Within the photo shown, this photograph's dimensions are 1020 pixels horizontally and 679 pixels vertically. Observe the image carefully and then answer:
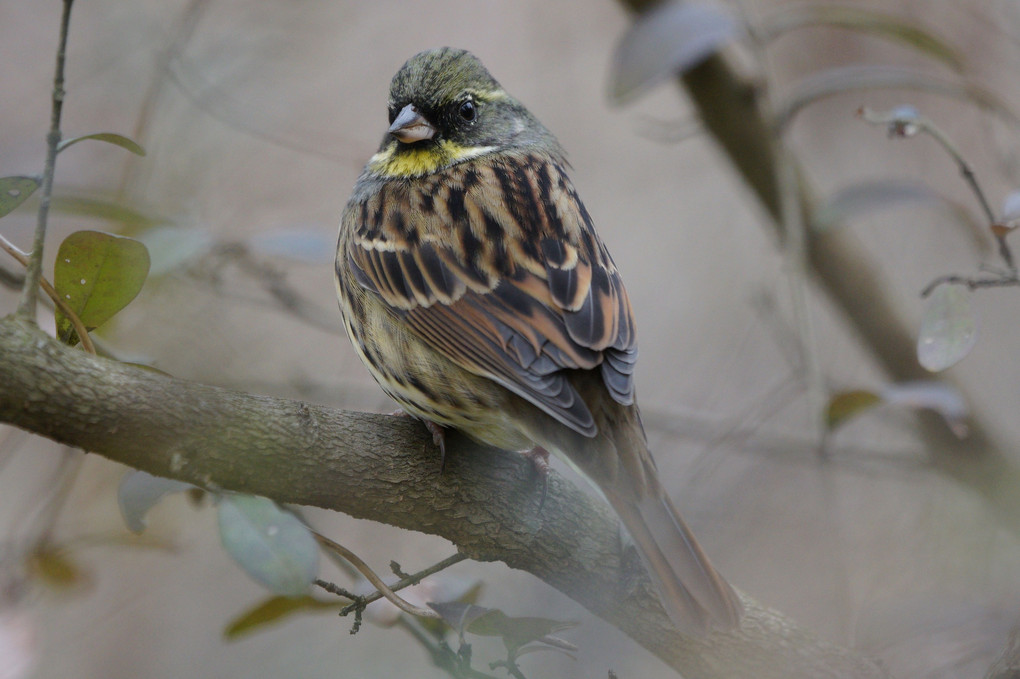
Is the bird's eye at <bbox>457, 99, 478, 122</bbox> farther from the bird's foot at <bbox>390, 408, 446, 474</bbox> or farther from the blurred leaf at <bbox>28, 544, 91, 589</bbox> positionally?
the blurred leaf at <bbox>28, 544, 91, 589</bbox>

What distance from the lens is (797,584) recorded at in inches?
201

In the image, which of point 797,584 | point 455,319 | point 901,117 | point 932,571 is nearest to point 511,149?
point 455,319

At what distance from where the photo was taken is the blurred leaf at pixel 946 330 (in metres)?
2.30

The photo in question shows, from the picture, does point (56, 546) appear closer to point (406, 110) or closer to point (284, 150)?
point (406, 110)

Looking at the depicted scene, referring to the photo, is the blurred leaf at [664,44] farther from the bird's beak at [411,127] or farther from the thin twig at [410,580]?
the thin twig at [410,580]

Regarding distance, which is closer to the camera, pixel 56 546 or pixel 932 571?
pixel 56 546

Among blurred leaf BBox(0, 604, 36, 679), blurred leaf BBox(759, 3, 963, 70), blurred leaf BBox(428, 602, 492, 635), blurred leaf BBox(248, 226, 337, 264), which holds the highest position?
blurred leaf BBox(759, 3, 963, 70)

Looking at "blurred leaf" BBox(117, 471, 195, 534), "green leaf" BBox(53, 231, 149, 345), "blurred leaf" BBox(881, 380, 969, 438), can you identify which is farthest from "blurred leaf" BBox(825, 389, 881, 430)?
"green leaf" BBox(53, 231, 149, 345)

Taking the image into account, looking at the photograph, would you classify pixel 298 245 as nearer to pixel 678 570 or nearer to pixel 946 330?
pixel 678 570

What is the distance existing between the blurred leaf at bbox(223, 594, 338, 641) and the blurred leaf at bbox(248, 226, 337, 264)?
1.03 m

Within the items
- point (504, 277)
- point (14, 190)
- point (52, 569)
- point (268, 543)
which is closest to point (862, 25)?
point (504, 277)

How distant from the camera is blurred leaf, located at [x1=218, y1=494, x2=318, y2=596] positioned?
83.8 inches

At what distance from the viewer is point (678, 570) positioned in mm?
2207

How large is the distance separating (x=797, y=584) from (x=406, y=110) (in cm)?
330
